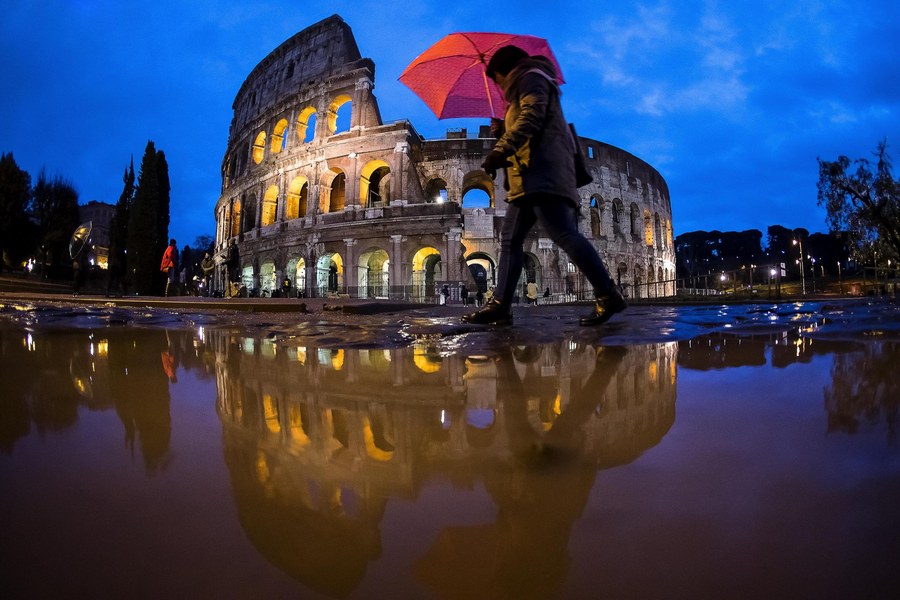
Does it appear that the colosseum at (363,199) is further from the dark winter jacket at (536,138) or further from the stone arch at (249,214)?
the dark winter jacket at (536,138)

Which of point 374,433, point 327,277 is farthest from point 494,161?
point 327,277

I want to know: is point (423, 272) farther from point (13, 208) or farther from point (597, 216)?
point (13, 208)

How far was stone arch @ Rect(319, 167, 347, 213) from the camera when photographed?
20.2 meters

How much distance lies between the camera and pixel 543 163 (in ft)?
9.76

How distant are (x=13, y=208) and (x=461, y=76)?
36.8m

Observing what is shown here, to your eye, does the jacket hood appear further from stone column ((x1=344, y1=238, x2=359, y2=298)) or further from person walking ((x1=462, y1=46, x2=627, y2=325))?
stone column ((x1=344, y1=238, x2=359, y2=298))

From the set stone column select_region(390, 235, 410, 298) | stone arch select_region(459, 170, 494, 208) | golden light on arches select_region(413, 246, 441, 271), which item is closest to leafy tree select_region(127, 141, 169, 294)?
stone column select_region(390, 235, 410, 298)

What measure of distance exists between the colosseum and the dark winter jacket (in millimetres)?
14593

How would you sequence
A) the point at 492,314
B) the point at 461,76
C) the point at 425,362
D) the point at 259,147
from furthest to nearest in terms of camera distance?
the point at 259,147
the point at 461,76
the point at 492,314
the point at 425,362

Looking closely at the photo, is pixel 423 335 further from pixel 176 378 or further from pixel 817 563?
pixel 817 563

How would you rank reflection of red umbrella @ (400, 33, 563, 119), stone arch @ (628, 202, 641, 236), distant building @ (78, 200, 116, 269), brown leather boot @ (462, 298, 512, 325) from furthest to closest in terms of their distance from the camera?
distant building @ (78, 200, 116, 269)
stone arch @ (628, 202, 641, 236)
reflection of red umbrella @ (400, 33, 563, 119)
brown leather boot @ (462, 298, 512, 325)

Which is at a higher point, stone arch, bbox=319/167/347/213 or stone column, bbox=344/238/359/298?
stone arch, bbox=319/167/347/213

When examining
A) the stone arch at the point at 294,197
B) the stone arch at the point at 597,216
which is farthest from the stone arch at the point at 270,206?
the stone arch at the point at 597,216

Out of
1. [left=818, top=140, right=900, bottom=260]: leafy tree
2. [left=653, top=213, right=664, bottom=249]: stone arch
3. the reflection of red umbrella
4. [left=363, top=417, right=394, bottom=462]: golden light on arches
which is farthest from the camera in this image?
[left=653, top=213, right=664, bottom=249]: stone arch
